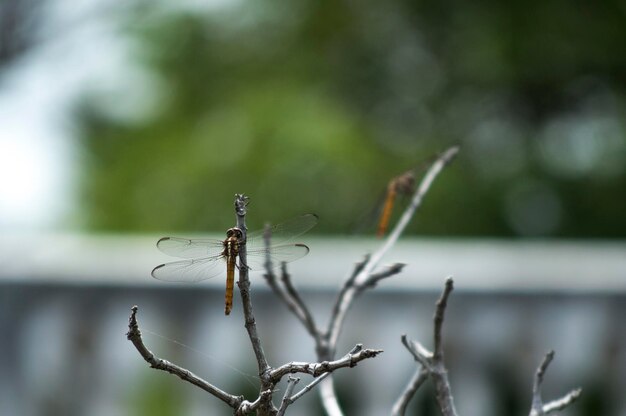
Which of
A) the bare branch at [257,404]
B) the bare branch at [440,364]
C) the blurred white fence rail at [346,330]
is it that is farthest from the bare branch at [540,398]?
the blurred white fence rail at [346,330]

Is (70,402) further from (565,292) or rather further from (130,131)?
(130,131)

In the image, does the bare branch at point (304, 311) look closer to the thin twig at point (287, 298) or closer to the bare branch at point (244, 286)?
the thin twig at point (287, 298)

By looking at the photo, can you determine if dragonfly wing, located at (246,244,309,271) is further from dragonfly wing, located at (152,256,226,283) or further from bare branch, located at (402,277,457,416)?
bare branch, located at (402,277,457,416)

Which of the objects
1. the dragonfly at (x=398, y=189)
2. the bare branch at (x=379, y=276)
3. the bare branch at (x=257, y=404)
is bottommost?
the bare branch at (x=257, y=404)

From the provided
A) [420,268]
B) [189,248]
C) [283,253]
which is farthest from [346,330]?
[283,253]

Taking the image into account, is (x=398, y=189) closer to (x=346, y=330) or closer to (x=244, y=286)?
(x=244, y=286)

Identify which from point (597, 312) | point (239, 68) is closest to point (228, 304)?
point (597, 312)

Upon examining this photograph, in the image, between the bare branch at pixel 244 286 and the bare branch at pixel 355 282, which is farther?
the bare branch at pixel 355 282

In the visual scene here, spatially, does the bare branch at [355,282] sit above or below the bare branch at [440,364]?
above
